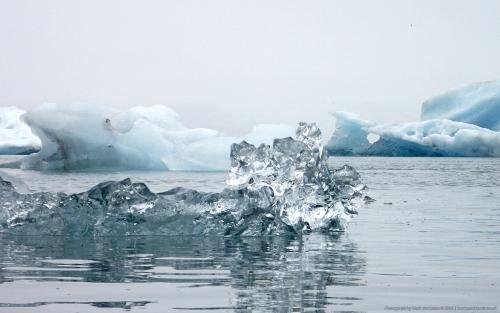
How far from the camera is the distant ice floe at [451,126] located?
56.9 metres

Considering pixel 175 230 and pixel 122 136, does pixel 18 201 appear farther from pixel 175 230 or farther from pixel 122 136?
pixel 122 136

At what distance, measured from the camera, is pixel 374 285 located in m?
7.63

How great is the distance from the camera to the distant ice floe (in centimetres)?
5694

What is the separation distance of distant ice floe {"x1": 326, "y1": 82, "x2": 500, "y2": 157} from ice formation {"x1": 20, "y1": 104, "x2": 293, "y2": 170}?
26010 millimetres

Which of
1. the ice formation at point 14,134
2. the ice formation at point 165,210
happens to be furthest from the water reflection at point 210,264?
the ice formation at point 14,134

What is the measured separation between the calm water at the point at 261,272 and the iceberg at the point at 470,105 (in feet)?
146

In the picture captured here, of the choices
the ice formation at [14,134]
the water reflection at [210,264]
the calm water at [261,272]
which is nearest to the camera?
the calm water at [261,272]

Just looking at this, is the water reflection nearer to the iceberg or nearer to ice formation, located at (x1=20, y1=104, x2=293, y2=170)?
ice formation, located at (x1=20, y1=104, x2=293, y2=170)

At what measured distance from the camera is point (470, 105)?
194ft

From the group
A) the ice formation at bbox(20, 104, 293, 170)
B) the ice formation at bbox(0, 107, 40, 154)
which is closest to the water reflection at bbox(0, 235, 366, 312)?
the ice formation at bbox(20, 104, 293, 170)

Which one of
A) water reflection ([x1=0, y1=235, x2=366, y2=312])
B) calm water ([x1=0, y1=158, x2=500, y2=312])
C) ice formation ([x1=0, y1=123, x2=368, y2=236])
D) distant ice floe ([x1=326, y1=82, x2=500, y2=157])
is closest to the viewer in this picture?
calm water ([x1=0, y1=158, x2=500, y2=312])

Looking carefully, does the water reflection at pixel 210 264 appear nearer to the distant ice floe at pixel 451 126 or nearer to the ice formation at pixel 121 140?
the ice formation at pixel 121 140

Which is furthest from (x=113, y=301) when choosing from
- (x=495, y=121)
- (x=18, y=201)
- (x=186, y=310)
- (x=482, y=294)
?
(x=495, y=121)

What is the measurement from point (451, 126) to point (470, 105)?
3.12m
